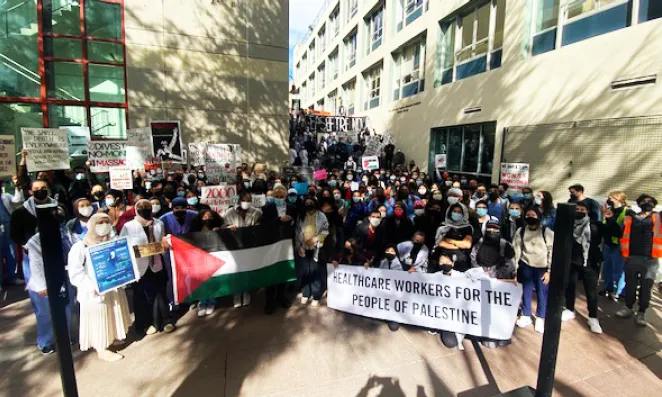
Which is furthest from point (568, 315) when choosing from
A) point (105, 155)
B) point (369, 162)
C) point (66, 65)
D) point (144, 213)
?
point (66, 65)

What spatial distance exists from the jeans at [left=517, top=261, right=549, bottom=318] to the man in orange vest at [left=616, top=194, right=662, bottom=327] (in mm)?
1302

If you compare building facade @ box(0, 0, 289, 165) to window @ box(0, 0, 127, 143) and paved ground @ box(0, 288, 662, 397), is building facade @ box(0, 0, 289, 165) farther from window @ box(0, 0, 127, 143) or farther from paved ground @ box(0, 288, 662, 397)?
paved ground @ box(0, 288, 662, 397)

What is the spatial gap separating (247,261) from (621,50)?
10.1 metres

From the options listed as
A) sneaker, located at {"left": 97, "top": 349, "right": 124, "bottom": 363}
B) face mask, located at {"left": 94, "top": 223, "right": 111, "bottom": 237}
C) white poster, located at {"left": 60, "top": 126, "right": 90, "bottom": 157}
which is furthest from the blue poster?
white poster, located at {"left": 60, "top": 126, "right": 90, "bottom": 157}

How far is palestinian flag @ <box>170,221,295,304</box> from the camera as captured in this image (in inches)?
169

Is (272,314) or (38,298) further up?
(38,298)

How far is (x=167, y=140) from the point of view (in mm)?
8945

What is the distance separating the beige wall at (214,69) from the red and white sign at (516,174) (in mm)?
8577

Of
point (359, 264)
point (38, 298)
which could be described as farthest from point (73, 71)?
point (359, 264)

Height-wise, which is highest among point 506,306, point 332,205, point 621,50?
point 621,50

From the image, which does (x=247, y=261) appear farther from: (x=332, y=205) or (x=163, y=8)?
(x=163, y=8)

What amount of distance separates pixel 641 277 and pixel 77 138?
13401 mm

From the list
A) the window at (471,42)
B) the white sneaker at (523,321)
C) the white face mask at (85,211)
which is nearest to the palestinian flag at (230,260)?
the white face mask at (85,211)

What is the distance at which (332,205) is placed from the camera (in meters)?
5.92
